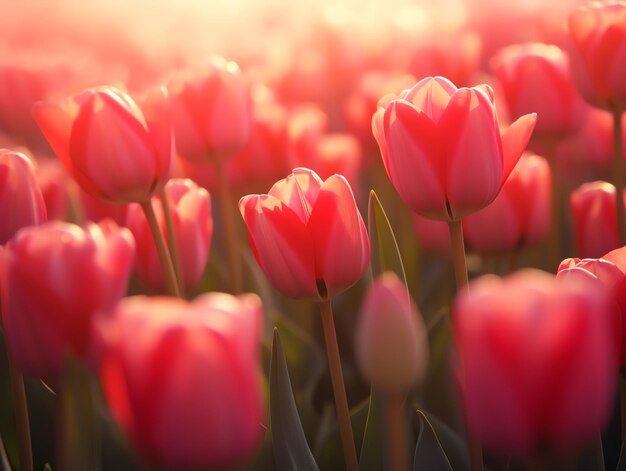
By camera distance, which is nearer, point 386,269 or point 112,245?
point 112,245

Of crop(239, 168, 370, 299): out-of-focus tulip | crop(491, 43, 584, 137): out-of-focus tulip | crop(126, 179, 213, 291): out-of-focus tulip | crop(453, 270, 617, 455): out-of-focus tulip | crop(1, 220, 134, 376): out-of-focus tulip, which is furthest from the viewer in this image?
crop(491, 43, 584, 137): out-of-focus tulip

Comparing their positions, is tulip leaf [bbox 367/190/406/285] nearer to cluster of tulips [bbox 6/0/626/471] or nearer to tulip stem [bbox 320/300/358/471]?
cluster of tulips [bbox 6/0/626/471]

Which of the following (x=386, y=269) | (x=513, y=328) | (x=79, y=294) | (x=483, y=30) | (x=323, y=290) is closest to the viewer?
(x=513, y=328)

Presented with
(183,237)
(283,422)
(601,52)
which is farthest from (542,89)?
(283,422)

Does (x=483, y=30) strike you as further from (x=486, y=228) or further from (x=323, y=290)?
(x=323, y=290)

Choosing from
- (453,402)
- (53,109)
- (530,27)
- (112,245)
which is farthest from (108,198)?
(530,27)

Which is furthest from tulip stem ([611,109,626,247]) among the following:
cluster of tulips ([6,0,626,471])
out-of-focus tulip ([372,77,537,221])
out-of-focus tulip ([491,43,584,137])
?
out-of-focus tulip ([372,77,537,221])

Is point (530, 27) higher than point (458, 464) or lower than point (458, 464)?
higher

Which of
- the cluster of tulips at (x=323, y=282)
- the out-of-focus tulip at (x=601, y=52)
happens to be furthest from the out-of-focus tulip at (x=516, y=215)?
the out-of-focus tulip at (x=601, y=52)
